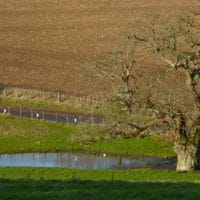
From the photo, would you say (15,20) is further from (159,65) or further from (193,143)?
(193,143)

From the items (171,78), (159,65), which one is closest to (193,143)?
(171,78)

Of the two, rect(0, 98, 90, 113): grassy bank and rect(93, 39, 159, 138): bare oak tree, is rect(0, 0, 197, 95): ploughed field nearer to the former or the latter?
rect(0, 98, 90, 113): grassy bank

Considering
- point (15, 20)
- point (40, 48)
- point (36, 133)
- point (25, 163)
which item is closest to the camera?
point (25, 163)

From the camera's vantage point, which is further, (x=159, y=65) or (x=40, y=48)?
(x=40, y=48)

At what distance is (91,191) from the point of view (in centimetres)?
1847

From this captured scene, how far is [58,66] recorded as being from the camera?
207 feet

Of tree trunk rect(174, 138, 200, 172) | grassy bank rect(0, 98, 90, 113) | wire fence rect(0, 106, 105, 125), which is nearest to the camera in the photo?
tree trunk rect(174, 138, 200, 172)

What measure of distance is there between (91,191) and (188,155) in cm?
1427

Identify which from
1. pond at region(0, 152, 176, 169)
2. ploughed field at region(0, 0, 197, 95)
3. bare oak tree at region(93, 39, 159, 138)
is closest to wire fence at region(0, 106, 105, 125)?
pond at region(0, 152, 176, 169)

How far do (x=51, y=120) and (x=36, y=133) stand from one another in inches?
80.6

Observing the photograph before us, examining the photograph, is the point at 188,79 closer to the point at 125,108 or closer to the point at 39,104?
the point at 125,108

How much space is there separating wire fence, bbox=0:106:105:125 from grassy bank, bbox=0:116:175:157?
1090mm

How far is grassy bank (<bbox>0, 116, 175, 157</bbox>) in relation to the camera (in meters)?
38.6

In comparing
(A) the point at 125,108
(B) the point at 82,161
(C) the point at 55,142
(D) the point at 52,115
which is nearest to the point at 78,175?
(A) the point at 125,108
